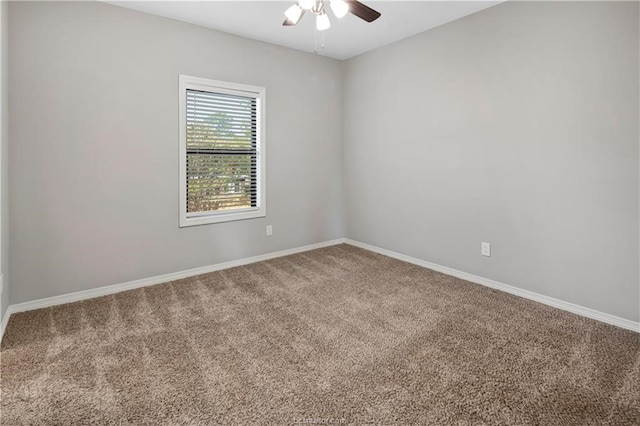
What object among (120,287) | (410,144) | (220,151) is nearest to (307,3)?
(220,151)

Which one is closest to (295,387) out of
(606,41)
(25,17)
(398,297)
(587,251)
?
(398,297)

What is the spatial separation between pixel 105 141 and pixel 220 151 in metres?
1.10

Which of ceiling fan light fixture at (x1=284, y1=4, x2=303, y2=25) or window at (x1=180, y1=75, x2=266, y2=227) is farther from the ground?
ceiling fan light fixture at (x1=284, y1=4, x2=303, y2=25)

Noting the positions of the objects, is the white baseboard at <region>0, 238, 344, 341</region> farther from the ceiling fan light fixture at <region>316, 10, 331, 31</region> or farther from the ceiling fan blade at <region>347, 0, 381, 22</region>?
the ceiling fan blade at <region>347, 0, 381, 22</region>

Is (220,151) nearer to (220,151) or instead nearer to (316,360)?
(220,151)

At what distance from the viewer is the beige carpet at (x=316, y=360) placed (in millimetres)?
1624

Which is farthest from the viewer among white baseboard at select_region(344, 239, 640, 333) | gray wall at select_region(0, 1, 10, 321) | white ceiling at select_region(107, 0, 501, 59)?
white ceiling at select_region(107, 0, 501, 59)

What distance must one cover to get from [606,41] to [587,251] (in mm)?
1522

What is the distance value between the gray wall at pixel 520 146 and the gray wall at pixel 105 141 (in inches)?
62.4

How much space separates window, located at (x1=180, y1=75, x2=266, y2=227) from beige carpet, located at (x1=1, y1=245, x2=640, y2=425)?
1.01 meters

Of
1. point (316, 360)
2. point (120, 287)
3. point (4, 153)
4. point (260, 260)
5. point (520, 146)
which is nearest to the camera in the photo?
point (316, 360)

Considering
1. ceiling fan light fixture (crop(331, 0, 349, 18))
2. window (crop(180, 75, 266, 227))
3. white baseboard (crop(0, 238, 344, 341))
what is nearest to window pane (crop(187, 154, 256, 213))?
window (crop(180, 75, 266, 227))

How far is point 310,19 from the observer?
11.0 ft

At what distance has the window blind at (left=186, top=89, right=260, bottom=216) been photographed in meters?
3.58
